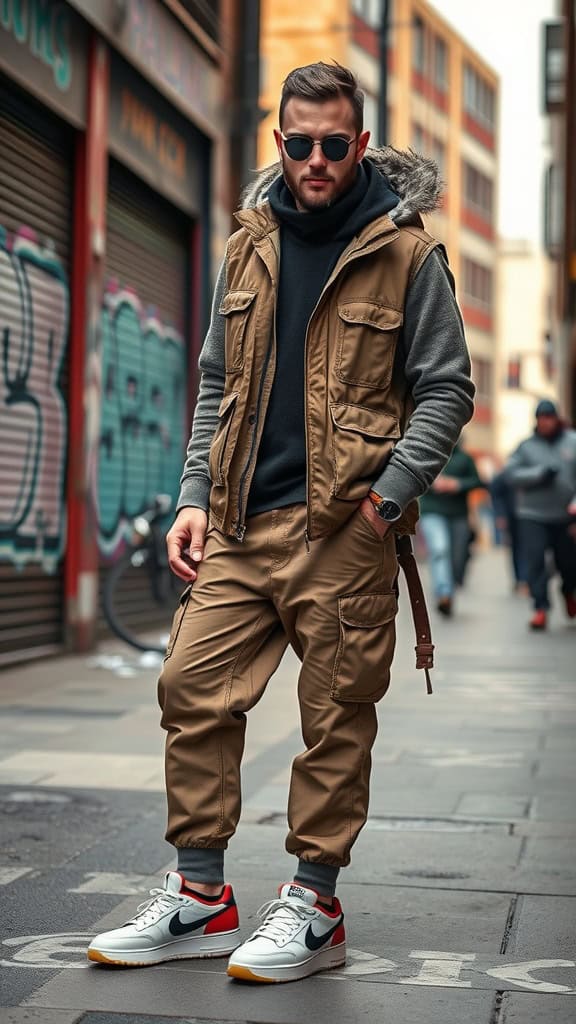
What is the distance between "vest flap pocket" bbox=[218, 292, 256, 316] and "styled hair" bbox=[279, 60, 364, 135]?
386 millimetres

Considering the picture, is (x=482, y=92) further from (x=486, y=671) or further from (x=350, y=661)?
(x=350, y=661)

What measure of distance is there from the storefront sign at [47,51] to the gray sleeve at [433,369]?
605 centimetres

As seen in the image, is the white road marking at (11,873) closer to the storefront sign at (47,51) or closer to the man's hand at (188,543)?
the man's hand at (188,543)

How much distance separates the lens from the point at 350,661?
140 inches

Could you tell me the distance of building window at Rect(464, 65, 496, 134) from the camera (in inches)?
2199

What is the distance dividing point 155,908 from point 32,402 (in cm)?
680

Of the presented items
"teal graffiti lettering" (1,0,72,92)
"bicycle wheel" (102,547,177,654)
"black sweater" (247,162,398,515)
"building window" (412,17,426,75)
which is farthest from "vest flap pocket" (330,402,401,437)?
"building window" (412,17,426,75)

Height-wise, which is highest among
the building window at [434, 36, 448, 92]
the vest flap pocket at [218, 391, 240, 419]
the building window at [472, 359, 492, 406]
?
the building window at [434, 36, 448, 92]

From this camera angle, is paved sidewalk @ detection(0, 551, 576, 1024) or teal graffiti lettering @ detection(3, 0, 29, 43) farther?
teal graffiti lettering @ detection(3, 0, 29, 43)

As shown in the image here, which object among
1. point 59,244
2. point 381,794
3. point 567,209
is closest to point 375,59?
point 567,209

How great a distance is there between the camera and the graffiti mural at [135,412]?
11.8 metres

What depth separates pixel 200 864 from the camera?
3.60m

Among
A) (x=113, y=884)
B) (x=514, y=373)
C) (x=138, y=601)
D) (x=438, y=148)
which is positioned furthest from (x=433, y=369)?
(x=438, y=148)

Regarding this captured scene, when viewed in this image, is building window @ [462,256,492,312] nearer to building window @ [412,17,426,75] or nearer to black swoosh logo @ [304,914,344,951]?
building window @ [412,17,426,75]
